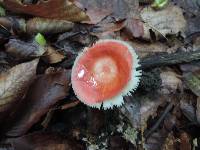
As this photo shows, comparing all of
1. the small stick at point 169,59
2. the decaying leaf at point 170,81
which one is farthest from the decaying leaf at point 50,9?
the decaying leaf at point 170,81

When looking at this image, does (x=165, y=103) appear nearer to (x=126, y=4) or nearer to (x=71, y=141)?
(x=71, y=141)

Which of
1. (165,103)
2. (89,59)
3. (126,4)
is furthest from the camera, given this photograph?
(126,4)

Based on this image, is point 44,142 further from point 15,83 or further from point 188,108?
point 188,108

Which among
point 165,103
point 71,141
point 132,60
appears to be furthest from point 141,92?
point 71,141

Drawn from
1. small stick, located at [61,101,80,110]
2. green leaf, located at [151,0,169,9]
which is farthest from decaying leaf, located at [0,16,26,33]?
green leaf, located at [151,0,169,9]

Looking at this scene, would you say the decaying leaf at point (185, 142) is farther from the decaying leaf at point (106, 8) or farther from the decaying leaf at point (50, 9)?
the decaying leaf at point (50, 9)
